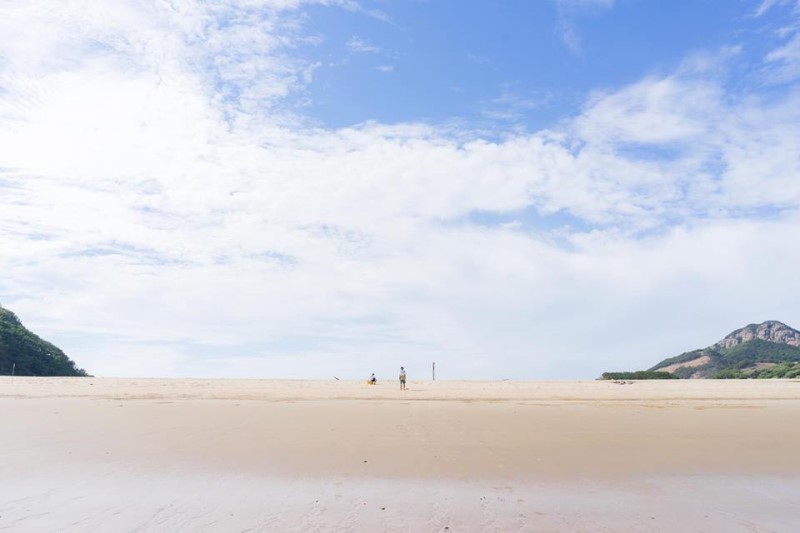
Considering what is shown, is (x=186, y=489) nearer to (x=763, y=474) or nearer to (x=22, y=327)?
(x=763, y=474)

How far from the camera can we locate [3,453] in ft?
34.6

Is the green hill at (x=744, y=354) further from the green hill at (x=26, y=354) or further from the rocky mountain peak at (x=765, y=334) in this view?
the green hill at (x=26, y=354)

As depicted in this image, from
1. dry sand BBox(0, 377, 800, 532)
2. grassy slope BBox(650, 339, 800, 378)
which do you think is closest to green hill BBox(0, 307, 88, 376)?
dry sand BBox(0, 377, 800, 532)

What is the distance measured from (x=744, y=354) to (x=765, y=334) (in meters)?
19.1

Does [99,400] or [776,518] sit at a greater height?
[99,400]

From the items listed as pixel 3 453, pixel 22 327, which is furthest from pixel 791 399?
pixel 22 327

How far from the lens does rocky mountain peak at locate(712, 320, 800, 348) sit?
86500mm

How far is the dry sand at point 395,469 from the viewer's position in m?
6.89

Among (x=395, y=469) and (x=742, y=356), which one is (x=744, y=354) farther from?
(x=395, y=469)

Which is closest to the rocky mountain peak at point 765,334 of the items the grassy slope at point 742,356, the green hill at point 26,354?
the grassy slope at point 742,356

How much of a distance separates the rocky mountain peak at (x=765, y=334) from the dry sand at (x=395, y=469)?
8363cm

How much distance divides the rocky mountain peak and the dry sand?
8363 cm

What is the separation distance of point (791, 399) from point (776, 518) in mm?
19786

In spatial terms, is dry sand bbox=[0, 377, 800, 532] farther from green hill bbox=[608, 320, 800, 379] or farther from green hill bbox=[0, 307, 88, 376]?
green hill bbox=[608, 320, 800, 379]
